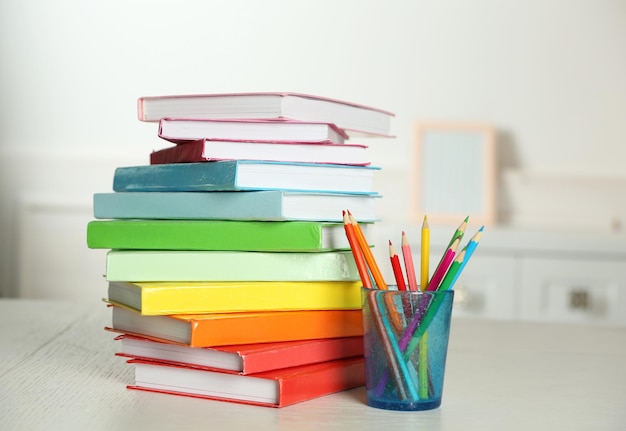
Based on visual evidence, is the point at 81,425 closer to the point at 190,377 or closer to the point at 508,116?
the point at 190,377

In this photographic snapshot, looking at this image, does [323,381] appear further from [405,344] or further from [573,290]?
[573,290]

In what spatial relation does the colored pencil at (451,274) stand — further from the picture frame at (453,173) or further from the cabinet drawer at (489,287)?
the picture frame at (453,173)

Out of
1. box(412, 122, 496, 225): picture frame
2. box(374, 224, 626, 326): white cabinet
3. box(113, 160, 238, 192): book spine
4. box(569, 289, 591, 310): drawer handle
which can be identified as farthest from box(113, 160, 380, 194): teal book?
box(412, 122, 496, 225): picture frame

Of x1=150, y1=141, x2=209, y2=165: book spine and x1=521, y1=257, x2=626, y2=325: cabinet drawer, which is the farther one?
x1=521, y1=257, x2=626, y2=325: cabinet drawer

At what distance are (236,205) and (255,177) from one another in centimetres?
3

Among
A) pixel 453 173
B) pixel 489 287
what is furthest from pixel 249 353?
pixel 453 173

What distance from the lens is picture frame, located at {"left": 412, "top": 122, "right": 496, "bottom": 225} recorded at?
278 cm

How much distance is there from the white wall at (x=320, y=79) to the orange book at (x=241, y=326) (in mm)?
2071

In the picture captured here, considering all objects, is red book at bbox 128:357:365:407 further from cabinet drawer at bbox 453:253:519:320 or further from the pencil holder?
cabinet drawer at bbox 453:253:519:320

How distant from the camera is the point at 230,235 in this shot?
80 cm

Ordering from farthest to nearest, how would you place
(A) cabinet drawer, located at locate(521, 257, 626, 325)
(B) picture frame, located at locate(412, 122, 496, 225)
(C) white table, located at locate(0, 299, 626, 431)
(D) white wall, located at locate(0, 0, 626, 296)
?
1. (D) white wall, located at locate(0, 0, 626, 296)
2. (B) picture frame, located at locate(412, 122, 496, 225)
3. (A) cabinet drawer, located at locate(521, 257, 626, 325)
4. (C) white table, located at locate(0, 299, 626, 431)

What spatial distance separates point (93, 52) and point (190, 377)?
7.97 feet

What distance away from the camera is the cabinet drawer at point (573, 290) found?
2365 mm

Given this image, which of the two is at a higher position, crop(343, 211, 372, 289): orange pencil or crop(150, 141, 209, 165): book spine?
crop(150, 141, 209, 165): book spine
